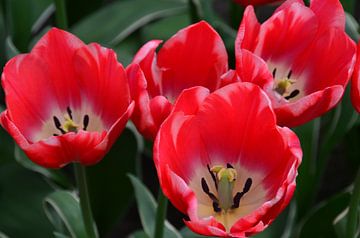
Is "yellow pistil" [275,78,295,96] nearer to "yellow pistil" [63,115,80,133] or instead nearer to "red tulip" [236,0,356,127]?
"red tulip" [236,0,356,127]

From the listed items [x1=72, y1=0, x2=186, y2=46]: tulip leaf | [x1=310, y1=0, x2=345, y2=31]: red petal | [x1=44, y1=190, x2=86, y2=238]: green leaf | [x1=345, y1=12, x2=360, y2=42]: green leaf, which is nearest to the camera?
[x1=310, y1=0, x2=345, y2=31]: red petal

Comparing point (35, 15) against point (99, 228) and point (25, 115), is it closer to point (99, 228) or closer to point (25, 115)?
point (99, 228)

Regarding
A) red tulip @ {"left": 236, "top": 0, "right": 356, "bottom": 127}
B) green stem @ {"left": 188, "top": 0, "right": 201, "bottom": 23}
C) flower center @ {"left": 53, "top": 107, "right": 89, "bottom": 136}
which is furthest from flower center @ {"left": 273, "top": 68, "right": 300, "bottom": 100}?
green stem @ {"left": 188, "top": 0, "right": 201, "bottom": 23}

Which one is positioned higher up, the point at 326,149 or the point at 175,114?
the point at 175,114

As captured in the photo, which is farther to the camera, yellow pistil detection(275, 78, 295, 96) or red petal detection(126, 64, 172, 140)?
yellow pistil detection(275, 78, 295, 96)

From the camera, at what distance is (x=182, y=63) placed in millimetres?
895

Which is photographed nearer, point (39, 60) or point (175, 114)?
point (175, 114)

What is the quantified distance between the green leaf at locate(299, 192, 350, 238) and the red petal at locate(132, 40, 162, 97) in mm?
480

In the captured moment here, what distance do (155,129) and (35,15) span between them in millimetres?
805

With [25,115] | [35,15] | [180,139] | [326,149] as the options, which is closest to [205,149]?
[180,139]

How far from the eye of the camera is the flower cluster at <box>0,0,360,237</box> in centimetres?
78

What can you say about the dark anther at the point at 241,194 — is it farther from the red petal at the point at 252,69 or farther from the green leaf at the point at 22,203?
the green leaf at the point at 22,203

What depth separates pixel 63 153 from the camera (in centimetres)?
80

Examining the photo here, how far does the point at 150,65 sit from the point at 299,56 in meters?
0.15
